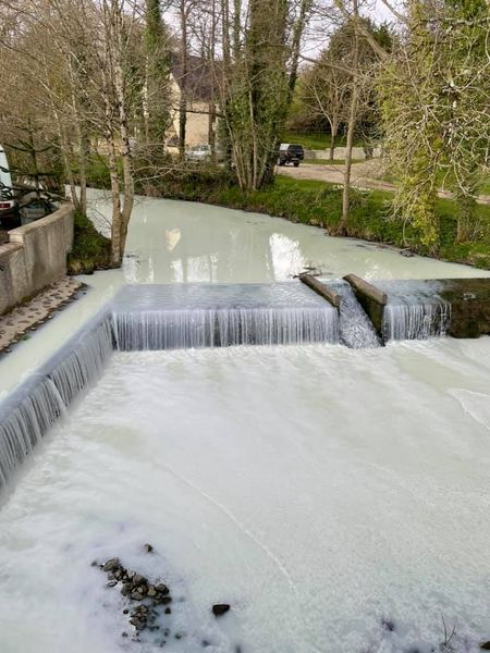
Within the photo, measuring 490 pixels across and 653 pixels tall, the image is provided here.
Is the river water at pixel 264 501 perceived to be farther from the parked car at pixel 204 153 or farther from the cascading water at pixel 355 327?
the parked car at pixel 204 153

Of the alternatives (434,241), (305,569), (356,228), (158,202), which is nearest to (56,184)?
(158,202)

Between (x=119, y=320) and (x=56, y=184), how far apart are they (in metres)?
10.1

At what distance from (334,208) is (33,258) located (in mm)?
12001

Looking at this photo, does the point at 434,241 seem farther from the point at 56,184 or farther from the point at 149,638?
the point at 149,638

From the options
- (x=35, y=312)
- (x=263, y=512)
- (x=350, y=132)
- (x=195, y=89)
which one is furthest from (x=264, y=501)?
(x=195, y=89)

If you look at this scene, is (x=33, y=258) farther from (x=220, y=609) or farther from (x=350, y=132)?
(x=350, y=132)

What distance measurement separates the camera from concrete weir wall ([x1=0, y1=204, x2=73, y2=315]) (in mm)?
9961

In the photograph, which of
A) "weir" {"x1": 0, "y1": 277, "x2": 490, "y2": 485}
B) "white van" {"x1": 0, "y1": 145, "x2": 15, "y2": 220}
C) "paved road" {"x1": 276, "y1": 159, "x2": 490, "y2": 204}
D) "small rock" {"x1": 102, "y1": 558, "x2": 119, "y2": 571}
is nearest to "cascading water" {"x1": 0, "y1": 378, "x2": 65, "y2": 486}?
"weir" {"x1": 0, "y1": 277, "x2": 490, "y2": 485}

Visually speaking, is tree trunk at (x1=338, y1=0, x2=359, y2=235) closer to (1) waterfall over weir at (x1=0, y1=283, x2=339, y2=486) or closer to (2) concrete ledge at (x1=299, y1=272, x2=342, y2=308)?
(2) concrete ledge at (x1=299, y1=272, x2=342, y2=308)

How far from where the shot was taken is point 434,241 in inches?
627

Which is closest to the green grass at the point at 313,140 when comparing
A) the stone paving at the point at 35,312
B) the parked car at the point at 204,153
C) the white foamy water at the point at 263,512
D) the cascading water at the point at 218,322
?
the parked car at the point at 204,153

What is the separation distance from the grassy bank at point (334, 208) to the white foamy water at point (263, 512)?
597cm

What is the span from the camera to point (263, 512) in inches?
245

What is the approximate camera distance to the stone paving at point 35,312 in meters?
9.20
